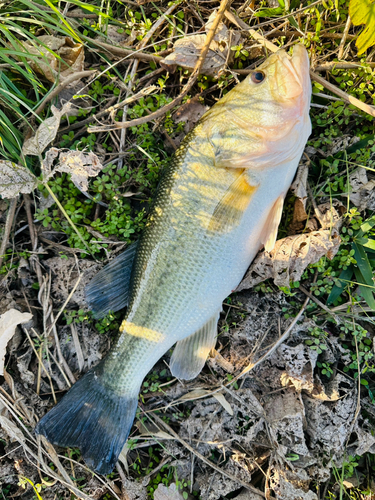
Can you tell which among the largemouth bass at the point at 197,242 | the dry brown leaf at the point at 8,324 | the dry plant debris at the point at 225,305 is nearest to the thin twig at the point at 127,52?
the dry plant debris at the point at 225,305

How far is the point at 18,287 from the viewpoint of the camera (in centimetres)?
296

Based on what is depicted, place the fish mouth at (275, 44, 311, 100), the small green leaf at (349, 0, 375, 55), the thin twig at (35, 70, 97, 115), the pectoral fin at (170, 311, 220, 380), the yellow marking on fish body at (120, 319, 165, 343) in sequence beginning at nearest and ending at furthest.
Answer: the small green leaf at (349, 0, 375, 55) → the fish mouth at (275, 44, 311, 100) → the yellow marking on fish body at (120, 319, 165, 343) → the pectoral fin at (170, 311, 220, 380) → the thin twig at (35, 70, 97, 115)

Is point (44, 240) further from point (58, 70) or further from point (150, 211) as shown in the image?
point (58, 70)

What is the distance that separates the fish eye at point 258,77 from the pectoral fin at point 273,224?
808 mm

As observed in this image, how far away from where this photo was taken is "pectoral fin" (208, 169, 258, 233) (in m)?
2.47

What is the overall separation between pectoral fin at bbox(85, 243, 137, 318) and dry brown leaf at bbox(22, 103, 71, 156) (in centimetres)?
102

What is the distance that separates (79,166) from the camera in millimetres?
2740

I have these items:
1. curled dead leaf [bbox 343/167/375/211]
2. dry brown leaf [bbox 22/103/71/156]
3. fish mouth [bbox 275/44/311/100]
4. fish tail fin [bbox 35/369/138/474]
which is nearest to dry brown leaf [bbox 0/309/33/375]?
fish tail fin [bbox 35/369/138/474]

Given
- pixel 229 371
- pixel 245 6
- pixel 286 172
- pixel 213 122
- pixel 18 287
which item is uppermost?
pixel 245 6

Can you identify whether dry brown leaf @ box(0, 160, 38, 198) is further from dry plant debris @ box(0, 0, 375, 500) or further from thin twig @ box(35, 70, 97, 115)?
thin twig @ box(35, 70, 97, 115)

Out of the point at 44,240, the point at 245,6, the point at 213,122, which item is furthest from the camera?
the point at 44,240

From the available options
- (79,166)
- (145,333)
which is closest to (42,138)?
(79,166)

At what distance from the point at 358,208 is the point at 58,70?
8.63 ft

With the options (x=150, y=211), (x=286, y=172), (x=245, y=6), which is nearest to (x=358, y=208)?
(x=286, y=172)
